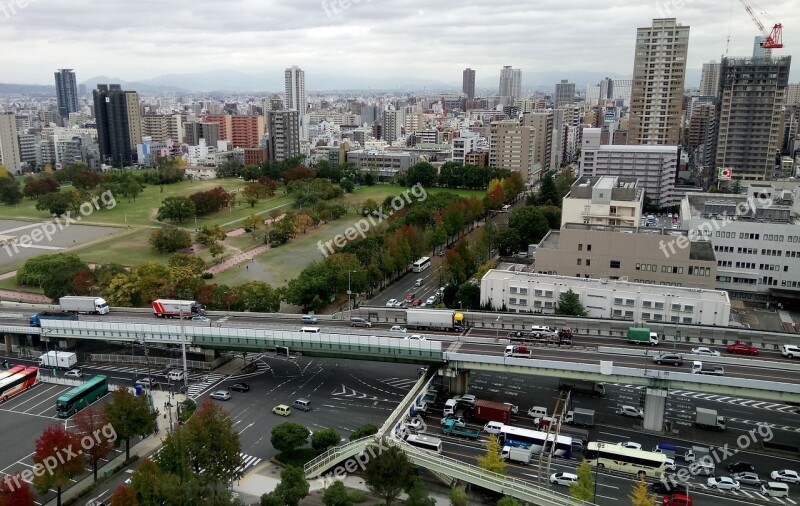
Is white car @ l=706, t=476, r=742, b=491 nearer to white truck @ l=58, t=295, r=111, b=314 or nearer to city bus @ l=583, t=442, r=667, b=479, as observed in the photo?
city bus @ l=583, t=442, r=667, b=479

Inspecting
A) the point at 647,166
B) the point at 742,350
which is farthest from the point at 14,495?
the point at 647,166

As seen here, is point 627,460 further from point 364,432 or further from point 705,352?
point 364,432

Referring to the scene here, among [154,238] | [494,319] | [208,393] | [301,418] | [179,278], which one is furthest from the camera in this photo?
[154,238]

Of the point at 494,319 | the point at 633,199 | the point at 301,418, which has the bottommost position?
the point at 301,418

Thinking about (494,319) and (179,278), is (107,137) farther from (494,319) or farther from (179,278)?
(494,319)

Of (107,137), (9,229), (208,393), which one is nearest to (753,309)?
(208,393)

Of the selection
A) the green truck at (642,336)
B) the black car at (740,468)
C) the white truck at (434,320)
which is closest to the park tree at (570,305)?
the green truck at (642,336)
